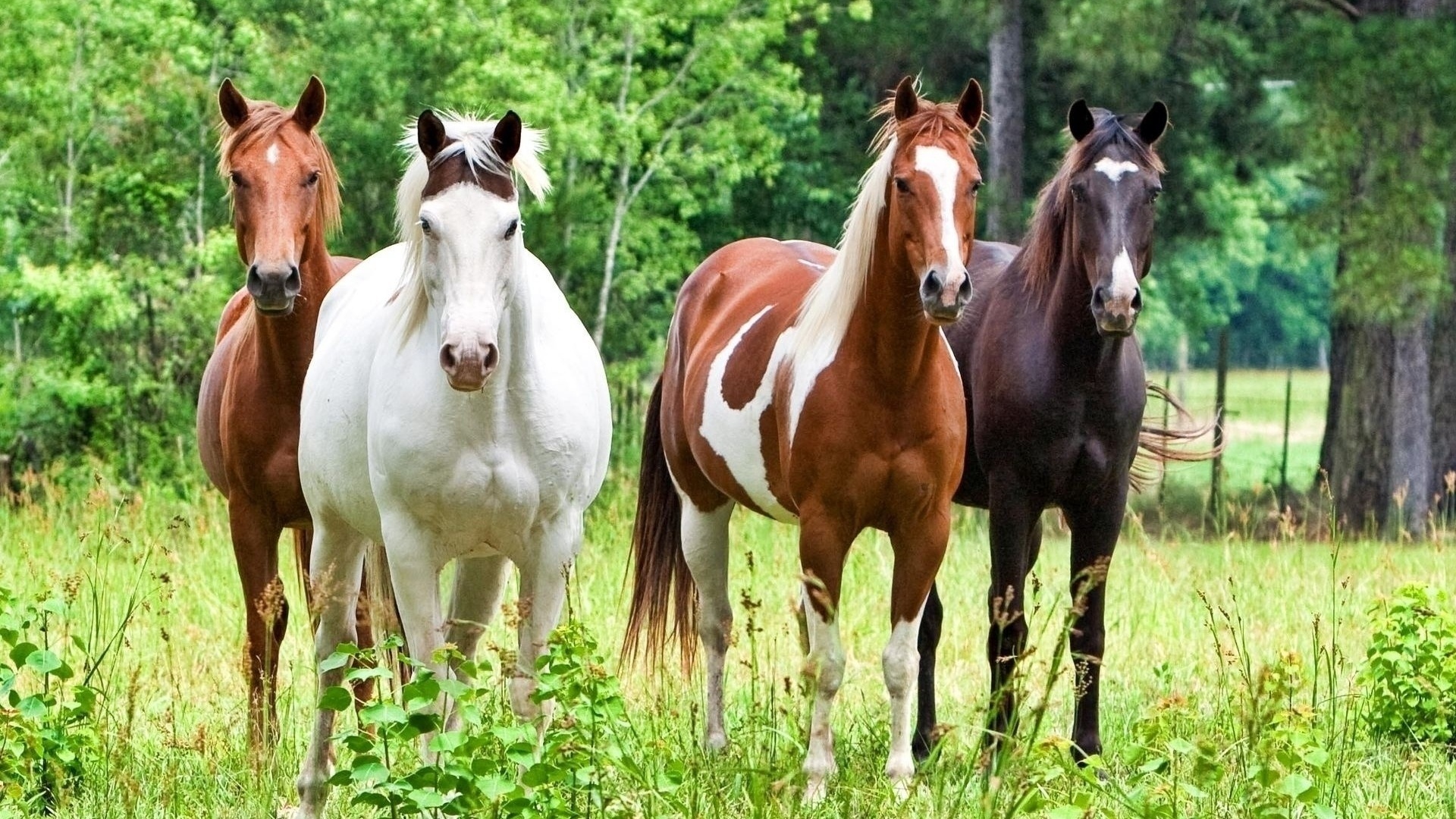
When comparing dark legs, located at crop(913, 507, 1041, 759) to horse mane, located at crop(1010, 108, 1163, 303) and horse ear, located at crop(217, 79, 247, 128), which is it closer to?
horse mane, located at crop(1010, 108, 1163, 303)

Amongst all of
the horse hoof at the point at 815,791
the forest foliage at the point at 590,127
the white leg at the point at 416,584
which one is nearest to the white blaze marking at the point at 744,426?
the horse hoof at the point at 815,791

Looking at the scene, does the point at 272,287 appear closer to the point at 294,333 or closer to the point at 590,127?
the point at 294,333

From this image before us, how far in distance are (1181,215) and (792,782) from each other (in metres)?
12.2

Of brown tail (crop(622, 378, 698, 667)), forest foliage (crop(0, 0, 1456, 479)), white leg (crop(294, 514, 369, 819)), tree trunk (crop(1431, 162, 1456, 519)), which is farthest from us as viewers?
tree trunk (crop(1431, 162, 1456, 519))

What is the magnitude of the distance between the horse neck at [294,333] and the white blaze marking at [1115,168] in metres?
2.35

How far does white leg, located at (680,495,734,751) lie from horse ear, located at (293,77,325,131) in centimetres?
185

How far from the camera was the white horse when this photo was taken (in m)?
3.79

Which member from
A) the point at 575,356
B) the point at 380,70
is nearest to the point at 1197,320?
the point at 380,70

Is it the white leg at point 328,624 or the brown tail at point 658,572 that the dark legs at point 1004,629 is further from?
the white leg at point 328,624

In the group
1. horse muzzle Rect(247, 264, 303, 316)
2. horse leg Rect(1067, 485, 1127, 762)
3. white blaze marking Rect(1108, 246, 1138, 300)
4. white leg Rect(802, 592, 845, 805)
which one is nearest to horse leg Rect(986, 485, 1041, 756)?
horse leg Rect(1067, 485, 1127, 762)

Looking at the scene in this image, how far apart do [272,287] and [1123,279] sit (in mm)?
2377

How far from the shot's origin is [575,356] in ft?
14.5

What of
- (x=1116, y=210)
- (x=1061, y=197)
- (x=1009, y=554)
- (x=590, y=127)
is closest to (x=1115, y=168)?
(x=1116, y=210)

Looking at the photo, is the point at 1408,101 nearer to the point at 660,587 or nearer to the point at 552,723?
the point at 660,587
